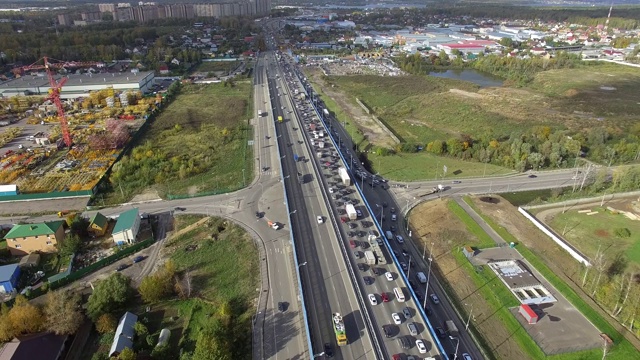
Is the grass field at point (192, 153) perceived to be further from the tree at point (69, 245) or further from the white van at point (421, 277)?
Result: the white van at point (421, 277)

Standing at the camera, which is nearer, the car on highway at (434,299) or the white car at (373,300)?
the white car at (373,300)

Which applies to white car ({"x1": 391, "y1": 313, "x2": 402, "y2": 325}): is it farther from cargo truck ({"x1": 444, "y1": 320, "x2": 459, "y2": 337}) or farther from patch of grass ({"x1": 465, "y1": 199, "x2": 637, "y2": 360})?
patch of grass ({"x1": 465, "y1": 199, "x2": 637, "y2": 360})

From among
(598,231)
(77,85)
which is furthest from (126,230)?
(77,85)

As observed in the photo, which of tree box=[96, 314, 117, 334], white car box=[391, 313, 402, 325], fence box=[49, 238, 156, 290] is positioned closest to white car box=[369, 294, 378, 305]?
white car box=[391, 313, 402, 325]

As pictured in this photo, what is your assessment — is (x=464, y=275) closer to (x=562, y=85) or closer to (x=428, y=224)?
(x=428, y=224)

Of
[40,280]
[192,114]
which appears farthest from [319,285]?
[192,114]

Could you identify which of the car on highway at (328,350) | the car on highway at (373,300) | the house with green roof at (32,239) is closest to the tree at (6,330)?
the house with green roof at (32,239)
